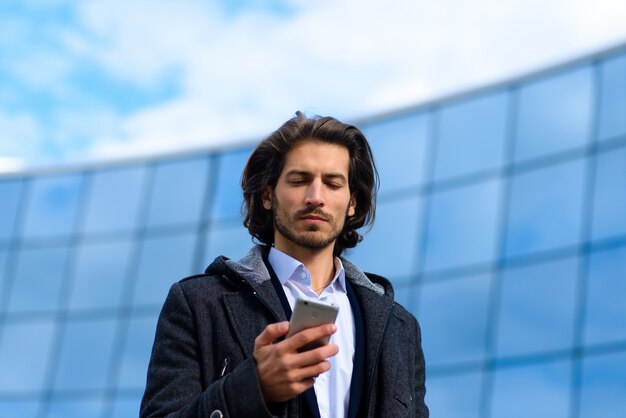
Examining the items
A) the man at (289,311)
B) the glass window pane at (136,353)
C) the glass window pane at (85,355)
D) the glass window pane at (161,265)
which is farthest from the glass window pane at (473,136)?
the man at (289,311)

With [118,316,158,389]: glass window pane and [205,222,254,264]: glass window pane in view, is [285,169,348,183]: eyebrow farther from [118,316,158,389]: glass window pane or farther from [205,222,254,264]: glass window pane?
[118,316,158,389]: glass window pane

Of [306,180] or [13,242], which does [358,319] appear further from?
[13,242]

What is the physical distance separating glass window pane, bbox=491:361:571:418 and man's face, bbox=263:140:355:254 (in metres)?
11.3

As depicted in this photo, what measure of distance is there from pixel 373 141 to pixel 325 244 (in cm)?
1452

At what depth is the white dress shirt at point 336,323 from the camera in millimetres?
3287

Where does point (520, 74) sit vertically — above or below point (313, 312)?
above

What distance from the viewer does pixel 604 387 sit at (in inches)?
551

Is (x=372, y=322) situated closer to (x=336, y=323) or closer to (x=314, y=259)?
(x=336, y=323)

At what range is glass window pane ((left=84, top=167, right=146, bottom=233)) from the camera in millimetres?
20016

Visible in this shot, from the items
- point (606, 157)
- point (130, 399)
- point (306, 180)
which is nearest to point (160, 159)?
point (130, 399)

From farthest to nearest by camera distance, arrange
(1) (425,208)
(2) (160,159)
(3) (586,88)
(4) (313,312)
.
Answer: (2) (160,159)
(1) (425,208)
(3) (586,88)
(4) (313,312)

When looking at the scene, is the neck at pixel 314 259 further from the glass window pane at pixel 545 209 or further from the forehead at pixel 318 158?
the glass window pane at pixel 545 209

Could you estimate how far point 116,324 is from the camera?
19.2 m

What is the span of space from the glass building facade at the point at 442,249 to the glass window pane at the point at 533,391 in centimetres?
2
